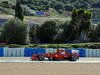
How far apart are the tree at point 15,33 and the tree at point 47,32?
25.5ft

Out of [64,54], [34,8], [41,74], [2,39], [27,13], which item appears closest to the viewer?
[41,74]

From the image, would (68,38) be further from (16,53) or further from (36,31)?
(16,53)


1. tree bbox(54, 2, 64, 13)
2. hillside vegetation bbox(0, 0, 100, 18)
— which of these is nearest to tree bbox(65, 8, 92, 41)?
hillside vegetation bbox(0, 0, 100, 18)

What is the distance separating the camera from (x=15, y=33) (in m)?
58.4

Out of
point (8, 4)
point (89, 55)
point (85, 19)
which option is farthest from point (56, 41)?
point (8, 4)

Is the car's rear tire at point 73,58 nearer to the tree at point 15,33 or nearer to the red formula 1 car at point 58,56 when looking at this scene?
the red formula 1 car at point 58,56

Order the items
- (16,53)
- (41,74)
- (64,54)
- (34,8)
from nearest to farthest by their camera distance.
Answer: (41,74) → (64,54) → (16,53) → (34,8)

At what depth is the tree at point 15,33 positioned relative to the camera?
190 ft

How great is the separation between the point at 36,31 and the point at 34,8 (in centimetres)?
10128

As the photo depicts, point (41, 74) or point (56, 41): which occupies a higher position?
point (41, 74)

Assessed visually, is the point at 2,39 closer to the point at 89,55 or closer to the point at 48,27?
the point at 48,27

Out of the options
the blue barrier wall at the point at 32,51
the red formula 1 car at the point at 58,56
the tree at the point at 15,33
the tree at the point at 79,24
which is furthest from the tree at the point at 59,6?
the red formula 1 car at the point at 58,56

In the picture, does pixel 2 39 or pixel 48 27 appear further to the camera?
pixel 48 27

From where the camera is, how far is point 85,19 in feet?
Result: 218
